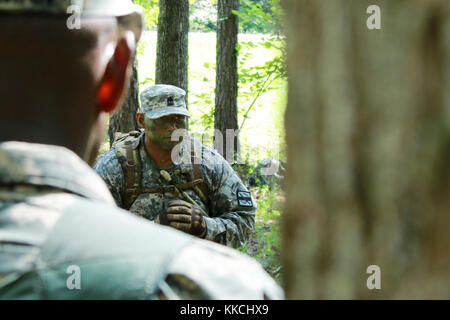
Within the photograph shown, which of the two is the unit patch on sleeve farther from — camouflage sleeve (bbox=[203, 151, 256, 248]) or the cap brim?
the cap brim

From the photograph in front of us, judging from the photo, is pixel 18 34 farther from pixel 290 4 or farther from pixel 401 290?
pixel 401 290

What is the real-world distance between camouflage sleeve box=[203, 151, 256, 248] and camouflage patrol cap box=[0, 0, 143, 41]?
135 inches

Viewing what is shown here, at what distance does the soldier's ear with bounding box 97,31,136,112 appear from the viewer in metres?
1.27

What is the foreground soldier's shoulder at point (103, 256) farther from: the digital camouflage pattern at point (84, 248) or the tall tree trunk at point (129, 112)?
the tall tree trunk at point (129, 112)

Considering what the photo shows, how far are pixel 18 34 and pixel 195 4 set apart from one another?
73.0 ft

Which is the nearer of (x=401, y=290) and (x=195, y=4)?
(x=401, y=290)

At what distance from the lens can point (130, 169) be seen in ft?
15.7

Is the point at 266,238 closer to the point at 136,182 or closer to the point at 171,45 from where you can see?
the point at 136,182

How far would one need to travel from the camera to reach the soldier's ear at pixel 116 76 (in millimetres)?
1274

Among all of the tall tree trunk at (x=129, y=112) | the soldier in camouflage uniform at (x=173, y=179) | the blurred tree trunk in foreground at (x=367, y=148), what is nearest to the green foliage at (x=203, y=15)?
the tall tree trunk at (x=129, y=112)

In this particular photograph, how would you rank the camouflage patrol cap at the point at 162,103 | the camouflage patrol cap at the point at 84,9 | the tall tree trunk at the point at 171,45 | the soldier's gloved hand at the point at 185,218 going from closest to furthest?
the camouflage patrol cap at the point at 84,9
the soldier's gloved hand at the point at 185,218
the camouflage patrol cap at the point at 162,103
the tall tree trunk at the point at 171,45

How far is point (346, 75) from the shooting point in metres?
0.79

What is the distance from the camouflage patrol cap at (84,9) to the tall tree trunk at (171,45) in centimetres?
820
